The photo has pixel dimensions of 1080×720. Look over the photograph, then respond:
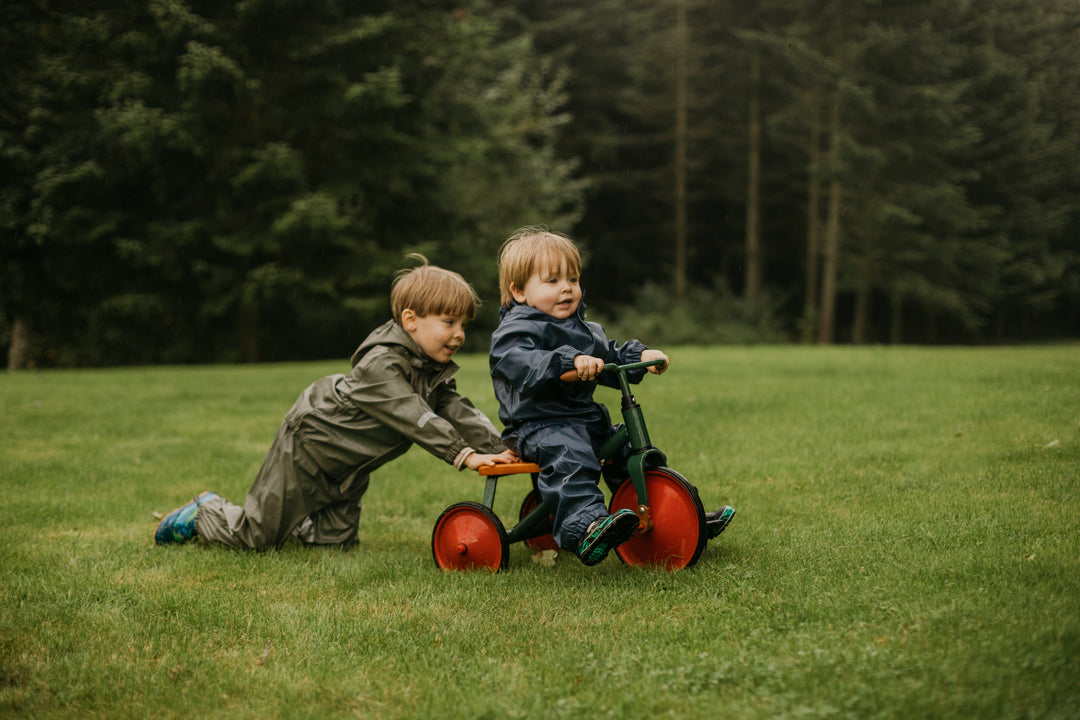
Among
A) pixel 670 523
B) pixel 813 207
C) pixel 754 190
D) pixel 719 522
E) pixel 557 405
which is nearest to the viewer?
pixel 670 523

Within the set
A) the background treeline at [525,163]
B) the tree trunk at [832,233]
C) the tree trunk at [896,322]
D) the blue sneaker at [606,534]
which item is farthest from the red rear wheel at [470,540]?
the tree trunk at [896,322]

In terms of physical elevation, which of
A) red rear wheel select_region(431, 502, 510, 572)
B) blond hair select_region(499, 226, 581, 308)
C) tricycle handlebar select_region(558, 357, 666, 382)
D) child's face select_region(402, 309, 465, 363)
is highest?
blond hair select_region(499, 226, 581, 308)

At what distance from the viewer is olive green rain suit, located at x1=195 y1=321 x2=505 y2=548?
4641 mm

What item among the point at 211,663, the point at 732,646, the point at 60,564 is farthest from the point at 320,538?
the point at 732,646

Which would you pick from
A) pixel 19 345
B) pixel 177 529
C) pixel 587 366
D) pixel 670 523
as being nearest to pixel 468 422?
pixel 587 366

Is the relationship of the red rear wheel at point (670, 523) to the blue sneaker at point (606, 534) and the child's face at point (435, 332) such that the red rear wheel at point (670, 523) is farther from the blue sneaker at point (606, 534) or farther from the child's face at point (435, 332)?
the child's face at point (435, 332)

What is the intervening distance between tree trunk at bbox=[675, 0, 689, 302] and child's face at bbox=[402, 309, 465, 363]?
86.7 feet

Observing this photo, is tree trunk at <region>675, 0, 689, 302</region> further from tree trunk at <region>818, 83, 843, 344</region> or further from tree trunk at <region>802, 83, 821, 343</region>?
tree trunk at <region>818, 83, 843, 344</region>

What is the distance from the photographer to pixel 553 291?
166 inches

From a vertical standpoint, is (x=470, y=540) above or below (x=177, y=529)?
above

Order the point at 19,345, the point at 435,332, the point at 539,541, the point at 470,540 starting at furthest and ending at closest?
the point at 19,345 < the point at 539,541 < the point at 435,332 < the point at 470,540

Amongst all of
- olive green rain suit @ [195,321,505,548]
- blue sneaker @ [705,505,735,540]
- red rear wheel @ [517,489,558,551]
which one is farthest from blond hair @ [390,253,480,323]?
blue sneaker @ [705,505,735,540]

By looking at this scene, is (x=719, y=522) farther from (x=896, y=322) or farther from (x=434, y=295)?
(x=896, y=322)

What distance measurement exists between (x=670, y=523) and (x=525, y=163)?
76.1ft
